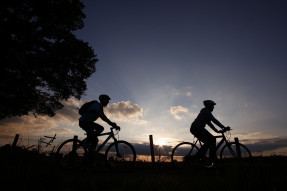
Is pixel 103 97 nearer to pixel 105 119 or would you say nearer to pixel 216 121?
pixel 105 119

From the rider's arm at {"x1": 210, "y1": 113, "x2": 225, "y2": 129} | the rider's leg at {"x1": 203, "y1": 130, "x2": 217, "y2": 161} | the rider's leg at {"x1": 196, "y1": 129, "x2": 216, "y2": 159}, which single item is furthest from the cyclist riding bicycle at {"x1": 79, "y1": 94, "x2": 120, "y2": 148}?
the rider's arm at {"x1": 210, "y1": 113, "x2": 225, "y2": 129}

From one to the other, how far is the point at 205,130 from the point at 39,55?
979 centimetres

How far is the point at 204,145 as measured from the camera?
530cm

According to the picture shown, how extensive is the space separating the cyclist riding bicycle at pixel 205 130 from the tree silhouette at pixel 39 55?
847cm

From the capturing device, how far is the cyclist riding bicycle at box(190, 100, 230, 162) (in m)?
5.20

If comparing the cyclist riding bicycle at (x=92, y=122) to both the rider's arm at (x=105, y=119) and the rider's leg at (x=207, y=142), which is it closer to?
the rider's arm at (x=105, y=119)

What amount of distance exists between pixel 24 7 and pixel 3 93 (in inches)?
197

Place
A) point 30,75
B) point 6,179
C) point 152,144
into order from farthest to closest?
point 30,75 < point 152,144 < point 6,179

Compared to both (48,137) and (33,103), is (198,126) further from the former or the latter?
(33,103)

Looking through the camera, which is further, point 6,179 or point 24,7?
point 24,7

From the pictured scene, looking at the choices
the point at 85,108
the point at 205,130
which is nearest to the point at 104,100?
the point at 85,108

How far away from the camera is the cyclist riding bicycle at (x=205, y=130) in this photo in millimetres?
5195

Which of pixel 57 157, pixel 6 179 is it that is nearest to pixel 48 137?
pixel 57 157

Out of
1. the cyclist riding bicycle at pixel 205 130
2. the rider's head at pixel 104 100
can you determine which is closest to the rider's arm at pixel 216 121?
the cyclist riding bicycle at pixel 205 130
